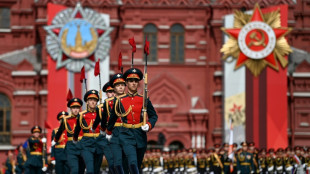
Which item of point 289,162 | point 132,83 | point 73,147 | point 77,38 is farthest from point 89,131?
point 77,38

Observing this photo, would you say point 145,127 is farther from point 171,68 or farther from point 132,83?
point 171,68

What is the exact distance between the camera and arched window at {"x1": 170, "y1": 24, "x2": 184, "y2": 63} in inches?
1658

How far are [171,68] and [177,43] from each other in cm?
149

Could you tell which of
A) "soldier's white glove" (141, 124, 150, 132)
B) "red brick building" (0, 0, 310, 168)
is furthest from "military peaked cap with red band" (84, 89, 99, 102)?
"red brick building" (0, 0, 310, 168)

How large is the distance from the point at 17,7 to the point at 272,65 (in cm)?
1527

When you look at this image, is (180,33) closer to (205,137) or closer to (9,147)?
(205,137)

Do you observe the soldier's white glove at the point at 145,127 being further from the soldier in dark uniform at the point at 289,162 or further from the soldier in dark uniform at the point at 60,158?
the soldier in dark uniform at the point at 289,162

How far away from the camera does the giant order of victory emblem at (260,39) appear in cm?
3922

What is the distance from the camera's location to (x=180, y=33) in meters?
42.1

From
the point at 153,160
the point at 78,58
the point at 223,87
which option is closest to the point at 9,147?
the point at 78,58

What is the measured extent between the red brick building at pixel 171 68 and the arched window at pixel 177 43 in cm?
6

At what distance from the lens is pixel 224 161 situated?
27.4 metres

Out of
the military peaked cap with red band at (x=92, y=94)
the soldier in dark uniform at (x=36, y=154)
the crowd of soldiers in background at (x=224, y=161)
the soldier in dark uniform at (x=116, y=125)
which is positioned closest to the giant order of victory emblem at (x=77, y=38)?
the crowd of soldiers in background at (x=224, y=161)

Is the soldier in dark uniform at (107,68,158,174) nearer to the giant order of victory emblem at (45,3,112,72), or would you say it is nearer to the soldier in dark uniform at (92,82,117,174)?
the soldier in dark uniform at (92,82,117,174)
